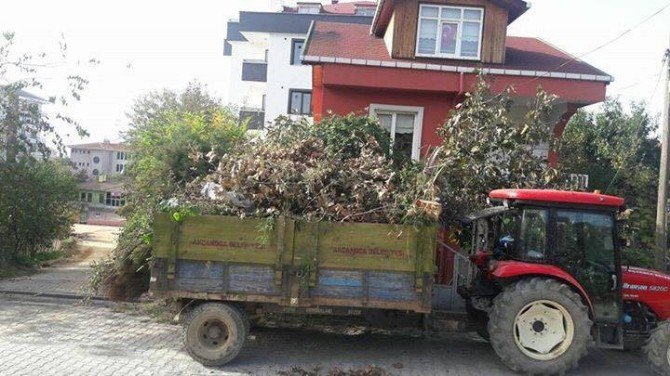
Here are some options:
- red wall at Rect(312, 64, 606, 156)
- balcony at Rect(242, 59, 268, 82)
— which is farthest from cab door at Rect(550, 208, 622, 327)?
balcony at Rect(242, 59, 268, 82)

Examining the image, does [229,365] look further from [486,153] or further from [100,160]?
[100,160]

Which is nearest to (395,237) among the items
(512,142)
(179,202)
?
Answer: (179,202)

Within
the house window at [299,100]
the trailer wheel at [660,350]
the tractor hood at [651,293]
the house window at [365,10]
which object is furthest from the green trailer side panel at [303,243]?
the house window at [365,10]

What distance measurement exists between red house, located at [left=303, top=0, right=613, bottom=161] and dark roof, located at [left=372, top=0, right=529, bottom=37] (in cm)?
2

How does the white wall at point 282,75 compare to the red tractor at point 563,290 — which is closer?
the red tractor at point 563,290

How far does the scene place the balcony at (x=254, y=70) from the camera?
39531 millimetres

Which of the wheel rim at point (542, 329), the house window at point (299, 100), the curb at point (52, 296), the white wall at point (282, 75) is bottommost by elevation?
the curb at point (52, 296)

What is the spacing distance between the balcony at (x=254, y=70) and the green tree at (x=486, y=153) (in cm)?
3024

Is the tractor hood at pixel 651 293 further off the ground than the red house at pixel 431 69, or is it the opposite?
the red house at pixel 431 69

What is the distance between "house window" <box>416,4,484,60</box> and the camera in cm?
1438

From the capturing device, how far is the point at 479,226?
325 inches

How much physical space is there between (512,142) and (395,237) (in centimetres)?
376

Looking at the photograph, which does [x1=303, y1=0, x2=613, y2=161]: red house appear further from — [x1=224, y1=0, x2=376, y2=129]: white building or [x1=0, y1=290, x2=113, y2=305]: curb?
[x1=224, y1=0, x2=376, y2=129]: white building

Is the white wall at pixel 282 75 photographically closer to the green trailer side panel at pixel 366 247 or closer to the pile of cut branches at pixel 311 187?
the pile of cut branches at pixel 311 187
